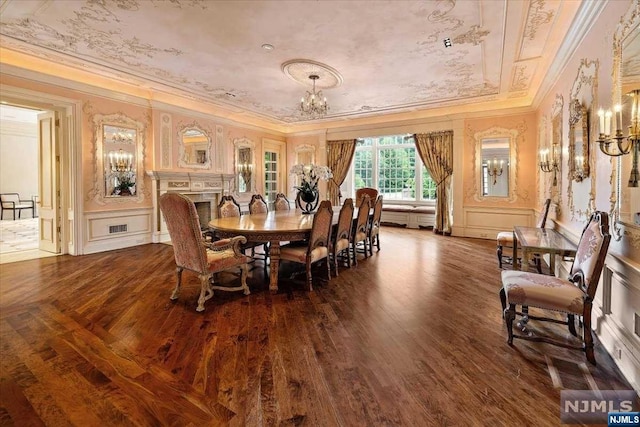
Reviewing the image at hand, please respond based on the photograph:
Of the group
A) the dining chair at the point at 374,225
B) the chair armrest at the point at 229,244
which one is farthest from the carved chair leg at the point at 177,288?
the dining chair at the point at 374,225

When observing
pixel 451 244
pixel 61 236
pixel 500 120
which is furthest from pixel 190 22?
pixel 500 120

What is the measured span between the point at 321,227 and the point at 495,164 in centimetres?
505

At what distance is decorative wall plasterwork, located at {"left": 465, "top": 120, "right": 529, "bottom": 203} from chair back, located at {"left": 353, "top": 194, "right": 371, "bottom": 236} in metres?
3.48

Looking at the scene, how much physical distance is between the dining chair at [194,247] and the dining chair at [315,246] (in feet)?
1.87

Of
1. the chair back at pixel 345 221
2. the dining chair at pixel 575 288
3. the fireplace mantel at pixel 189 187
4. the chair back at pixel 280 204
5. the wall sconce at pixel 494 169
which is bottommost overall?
the dining chair at pixel 575 288

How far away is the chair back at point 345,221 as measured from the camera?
4.16m

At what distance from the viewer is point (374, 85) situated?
222 inches

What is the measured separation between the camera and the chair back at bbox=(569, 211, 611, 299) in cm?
206

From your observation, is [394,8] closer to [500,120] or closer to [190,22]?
[190,22]

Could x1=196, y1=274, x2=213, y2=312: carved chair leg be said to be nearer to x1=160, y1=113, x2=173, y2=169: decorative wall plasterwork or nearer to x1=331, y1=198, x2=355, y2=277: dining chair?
x1=331, y1=198, x2=355, y2=277: dining chair

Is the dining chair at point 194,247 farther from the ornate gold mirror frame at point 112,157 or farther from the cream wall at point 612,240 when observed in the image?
the ornate gold mirror frame at point 112,157

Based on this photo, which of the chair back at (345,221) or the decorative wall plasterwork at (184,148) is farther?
the decorative wall plasterwork at (184,148)

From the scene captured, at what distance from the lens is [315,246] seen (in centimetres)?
375

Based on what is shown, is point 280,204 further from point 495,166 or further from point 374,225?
point 495,166
